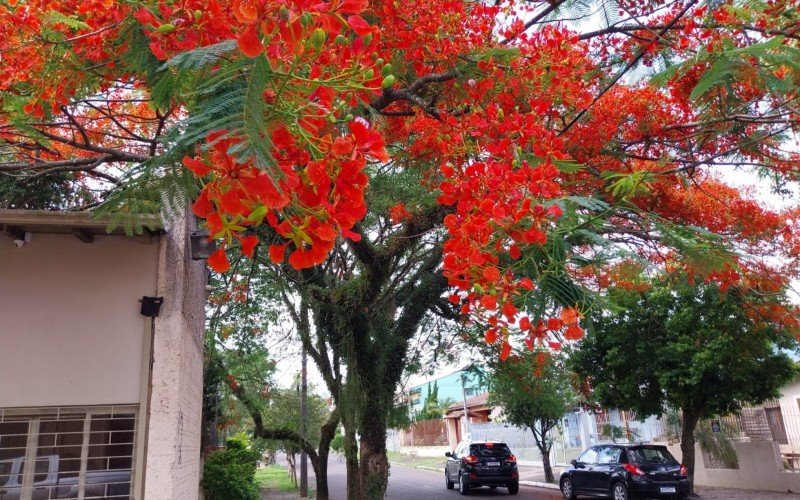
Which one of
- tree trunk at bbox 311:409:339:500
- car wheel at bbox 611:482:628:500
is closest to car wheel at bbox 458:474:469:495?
tree trunk at bbox 311:409:339:500

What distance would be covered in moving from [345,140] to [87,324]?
156 inches

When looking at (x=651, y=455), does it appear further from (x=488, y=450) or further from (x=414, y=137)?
(x=414, y=137)

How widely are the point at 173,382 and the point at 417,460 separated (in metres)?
38.2

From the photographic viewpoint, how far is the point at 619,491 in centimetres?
1325

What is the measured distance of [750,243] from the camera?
9.35 metres

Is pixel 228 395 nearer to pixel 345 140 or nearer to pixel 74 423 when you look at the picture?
pixel 74 423

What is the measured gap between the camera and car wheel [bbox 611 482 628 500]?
13.0m

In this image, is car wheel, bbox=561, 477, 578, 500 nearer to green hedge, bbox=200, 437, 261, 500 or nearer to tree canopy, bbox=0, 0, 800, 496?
tree canopy, bbox=0, 0, 800, 496

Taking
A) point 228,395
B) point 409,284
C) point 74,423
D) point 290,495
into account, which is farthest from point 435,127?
point 290,495

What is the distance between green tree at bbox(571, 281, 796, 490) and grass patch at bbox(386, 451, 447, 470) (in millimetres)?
18236

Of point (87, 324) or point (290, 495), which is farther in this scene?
point (290, 495)

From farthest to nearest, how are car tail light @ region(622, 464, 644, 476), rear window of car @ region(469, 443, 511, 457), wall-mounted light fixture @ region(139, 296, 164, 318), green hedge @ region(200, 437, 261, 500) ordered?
rear window of car @ region(469, 443, 511, 457), car tail light @ region(622, 464, 644, 476), green hedge @ region(200, 437, 261, 500), wall-mounted light fixture @ region(139, 296, 164, 318)

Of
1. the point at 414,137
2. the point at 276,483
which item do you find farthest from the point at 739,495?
the point at 276,483

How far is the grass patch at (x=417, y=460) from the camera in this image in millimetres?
34438
